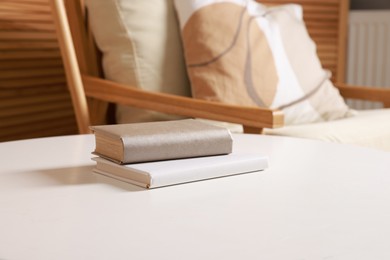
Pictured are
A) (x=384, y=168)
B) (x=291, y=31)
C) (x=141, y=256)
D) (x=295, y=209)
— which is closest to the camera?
A: (x=141, y=256)

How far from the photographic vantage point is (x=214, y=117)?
1556mm

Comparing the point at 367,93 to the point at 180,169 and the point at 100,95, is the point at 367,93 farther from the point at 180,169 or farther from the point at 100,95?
the point at 180,169

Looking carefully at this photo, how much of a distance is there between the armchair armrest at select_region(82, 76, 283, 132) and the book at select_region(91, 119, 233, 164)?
461 millimetres

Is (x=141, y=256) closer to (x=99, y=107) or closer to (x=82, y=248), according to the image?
(x=82, y=248)

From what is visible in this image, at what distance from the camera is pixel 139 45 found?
1.79 meters

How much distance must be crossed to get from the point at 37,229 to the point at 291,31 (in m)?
1.50

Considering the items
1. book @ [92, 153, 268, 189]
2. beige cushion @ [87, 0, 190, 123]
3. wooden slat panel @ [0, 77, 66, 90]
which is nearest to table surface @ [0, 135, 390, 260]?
book @ [92, 153, 268, 189]

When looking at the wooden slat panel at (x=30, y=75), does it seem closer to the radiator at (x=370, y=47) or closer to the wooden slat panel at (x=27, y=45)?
the wooden slat panel at (x=27, y=45)

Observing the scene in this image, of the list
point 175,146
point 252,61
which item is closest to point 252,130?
point 252,61

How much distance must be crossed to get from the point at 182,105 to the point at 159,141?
0.68 m

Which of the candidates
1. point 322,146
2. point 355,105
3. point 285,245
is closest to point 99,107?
point 322,146

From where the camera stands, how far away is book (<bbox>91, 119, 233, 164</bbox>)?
897mm

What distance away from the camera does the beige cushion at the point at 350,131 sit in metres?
1.53

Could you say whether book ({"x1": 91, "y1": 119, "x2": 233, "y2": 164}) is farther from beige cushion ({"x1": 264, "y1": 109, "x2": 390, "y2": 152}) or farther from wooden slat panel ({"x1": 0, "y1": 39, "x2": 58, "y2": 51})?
wooden slat panel ({"x1": 0, "y1": 39, "x2": 58, "y2": 51})
